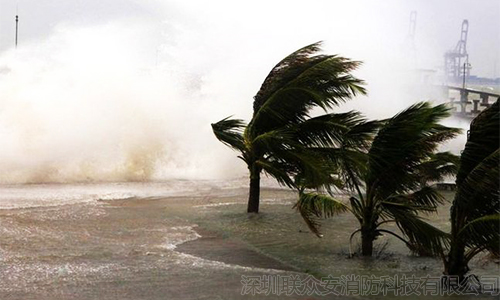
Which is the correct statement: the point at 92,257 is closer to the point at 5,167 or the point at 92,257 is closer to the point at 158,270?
the point at 158,270

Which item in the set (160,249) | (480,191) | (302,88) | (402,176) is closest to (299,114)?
(302,88)

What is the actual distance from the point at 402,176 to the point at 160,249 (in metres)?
3.23

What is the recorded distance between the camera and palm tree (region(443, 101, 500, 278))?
6180mm

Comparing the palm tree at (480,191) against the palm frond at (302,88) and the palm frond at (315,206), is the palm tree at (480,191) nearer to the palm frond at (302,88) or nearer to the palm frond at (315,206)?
the palm frond at (315,206)

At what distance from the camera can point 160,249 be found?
8.30m

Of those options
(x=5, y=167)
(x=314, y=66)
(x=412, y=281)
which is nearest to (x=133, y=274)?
(x=412, y=281)

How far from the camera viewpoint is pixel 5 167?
1622 centimetres

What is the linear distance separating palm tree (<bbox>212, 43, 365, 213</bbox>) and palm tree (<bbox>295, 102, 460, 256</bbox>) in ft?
3.80

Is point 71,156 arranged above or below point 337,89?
below

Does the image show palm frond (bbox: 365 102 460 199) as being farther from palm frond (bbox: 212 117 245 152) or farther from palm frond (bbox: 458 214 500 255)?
palm frond (bbox: 212 117 245 152)

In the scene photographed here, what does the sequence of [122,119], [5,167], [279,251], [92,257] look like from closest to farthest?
[92,257], [279,251], [5,167], [122,119]

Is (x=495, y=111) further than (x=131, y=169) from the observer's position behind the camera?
No

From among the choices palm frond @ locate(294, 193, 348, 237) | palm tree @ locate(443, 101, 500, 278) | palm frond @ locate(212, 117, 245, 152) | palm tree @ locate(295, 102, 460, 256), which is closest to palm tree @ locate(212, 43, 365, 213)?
palm frond @ locate(212, 117, 245, 152)

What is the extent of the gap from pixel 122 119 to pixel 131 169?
2582mm
